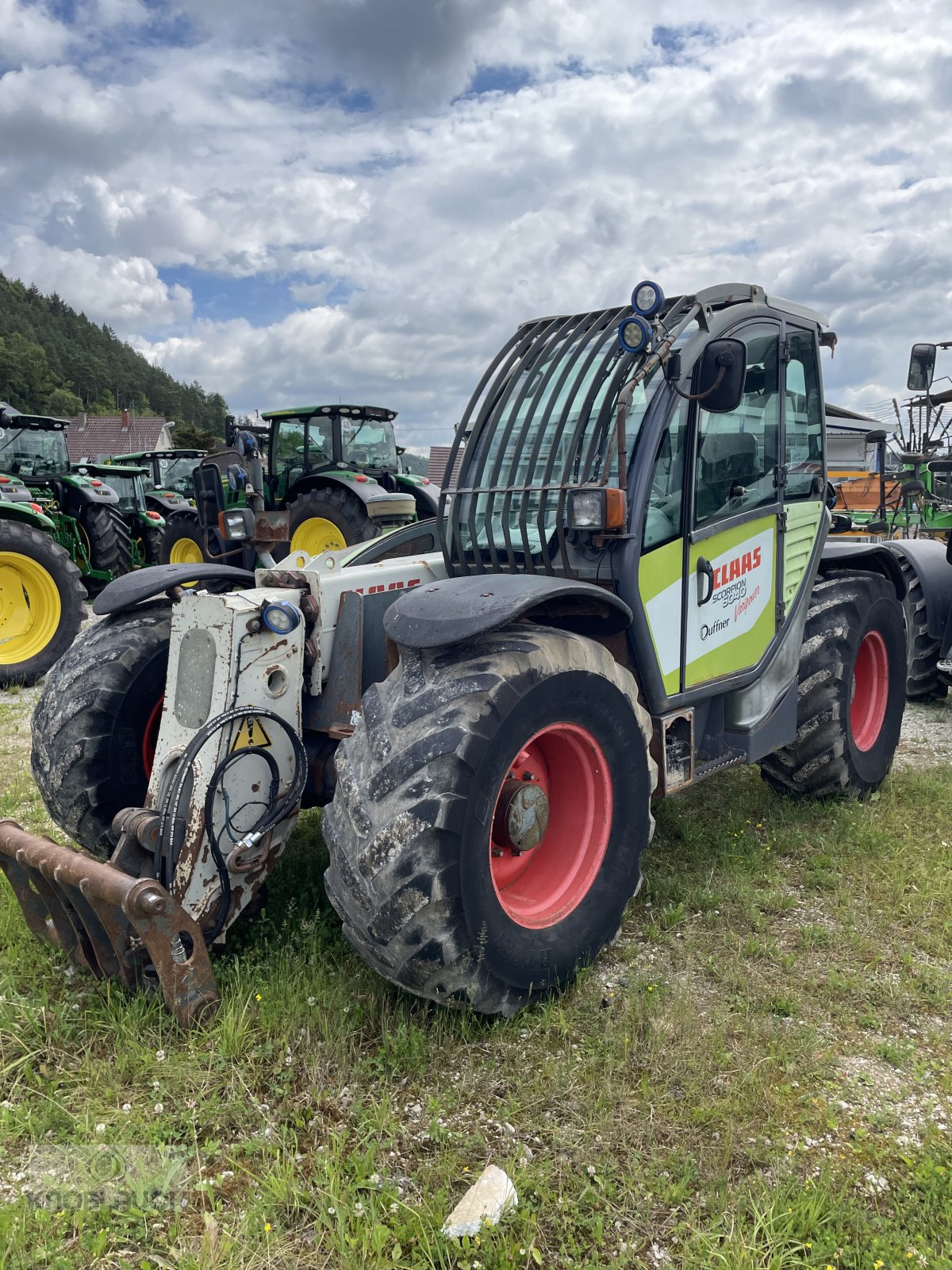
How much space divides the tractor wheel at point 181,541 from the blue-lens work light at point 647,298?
449 inches

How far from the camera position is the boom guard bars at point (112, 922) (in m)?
2.66

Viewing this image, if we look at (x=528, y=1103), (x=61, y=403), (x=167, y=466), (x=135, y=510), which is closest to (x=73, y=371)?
(x=61, y=403)

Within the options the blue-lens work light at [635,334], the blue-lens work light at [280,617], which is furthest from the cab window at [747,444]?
the blue-lens work light at [280,617]

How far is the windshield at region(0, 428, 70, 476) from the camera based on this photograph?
41.0 ft

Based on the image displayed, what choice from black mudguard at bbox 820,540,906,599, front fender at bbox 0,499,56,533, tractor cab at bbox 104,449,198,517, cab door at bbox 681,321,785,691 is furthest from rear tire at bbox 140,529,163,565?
cab door at bbox 681,321,785,691

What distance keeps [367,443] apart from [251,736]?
9.84 m

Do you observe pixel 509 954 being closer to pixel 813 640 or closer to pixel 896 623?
pixel 813 640

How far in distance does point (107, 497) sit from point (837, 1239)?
11936mm

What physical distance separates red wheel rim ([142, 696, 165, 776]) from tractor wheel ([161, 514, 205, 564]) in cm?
1048

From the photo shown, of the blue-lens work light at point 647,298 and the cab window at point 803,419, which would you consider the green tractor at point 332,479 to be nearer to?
the cab window at point 803,419

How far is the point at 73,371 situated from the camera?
9088 cm

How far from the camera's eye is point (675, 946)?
3504 millimetres

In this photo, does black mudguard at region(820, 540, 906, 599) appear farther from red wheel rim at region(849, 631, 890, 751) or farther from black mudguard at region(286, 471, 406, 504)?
black mudguard at region(286, 471, 406, 504)

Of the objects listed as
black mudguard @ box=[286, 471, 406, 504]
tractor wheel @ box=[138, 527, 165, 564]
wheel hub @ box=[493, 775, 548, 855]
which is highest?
black mudguard @ box=[286, 471, 406, 504]
